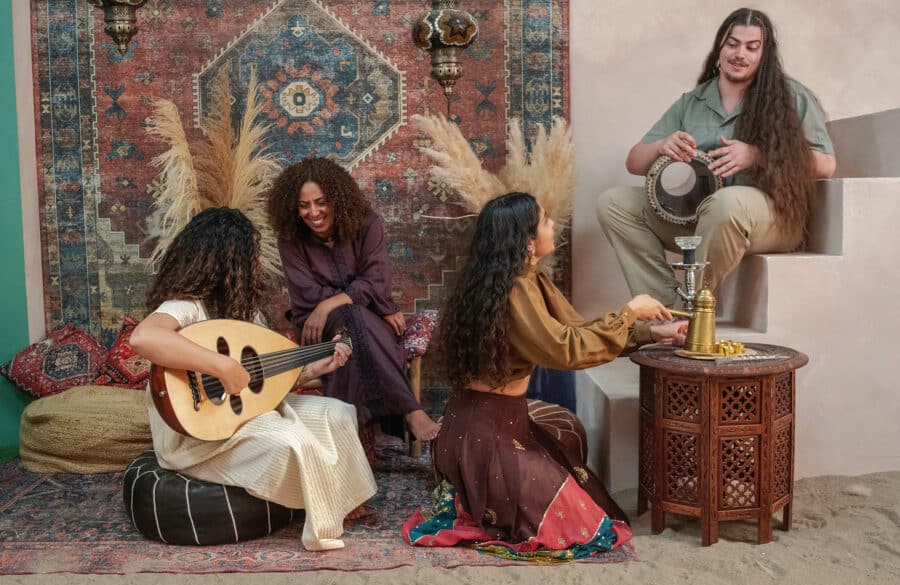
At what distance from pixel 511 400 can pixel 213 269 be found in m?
1.21

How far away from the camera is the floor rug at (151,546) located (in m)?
3.30

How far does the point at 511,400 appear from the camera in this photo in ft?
11.5

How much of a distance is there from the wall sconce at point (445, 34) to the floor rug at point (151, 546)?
1903 millimetres

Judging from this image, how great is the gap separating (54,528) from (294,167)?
1.99 m

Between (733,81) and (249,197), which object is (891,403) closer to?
(733,81)

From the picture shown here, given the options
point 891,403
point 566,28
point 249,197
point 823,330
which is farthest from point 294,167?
point 891,403

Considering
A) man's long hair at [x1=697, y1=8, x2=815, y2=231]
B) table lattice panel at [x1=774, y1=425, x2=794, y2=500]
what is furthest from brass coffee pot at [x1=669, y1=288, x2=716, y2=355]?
man's long hair at [x1=697, y1=8, x2=815, y2=231]

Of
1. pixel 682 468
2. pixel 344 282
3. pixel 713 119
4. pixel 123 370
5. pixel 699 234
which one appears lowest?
pixel 682 468

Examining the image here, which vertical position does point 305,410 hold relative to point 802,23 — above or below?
below

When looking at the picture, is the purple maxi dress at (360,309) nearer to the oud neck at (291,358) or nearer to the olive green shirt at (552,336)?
the oud neck at (291,358)

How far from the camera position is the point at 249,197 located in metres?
5.20

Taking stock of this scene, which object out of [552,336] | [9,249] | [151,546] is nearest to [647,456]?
[552,336]

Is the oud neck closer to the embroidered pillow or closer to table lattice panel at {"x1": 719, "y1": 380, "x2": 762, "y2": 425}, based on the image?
the embroidered pillow

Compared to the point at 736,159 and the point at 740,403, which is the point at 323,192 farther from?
the point at 740,403
